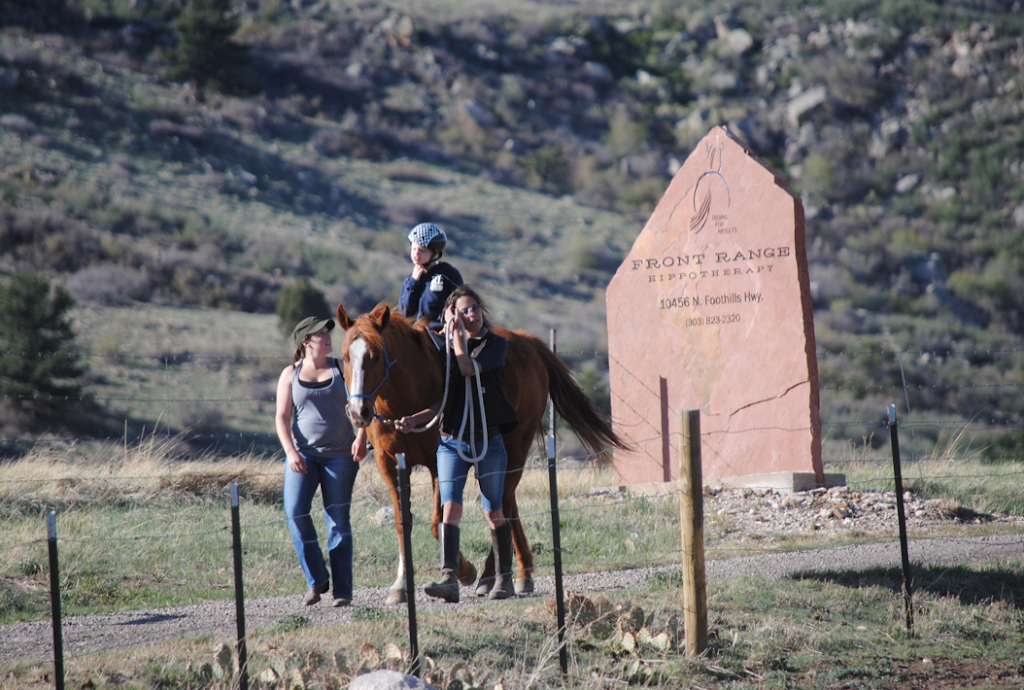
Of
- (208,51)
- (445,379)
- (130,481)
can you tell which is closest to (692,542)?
(445,379)

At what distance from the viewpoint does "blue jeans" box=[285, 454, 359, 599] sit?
5.48 metres

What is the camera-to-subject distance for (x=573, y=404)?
25.2ft

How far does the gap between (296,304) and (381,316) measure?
801 inches

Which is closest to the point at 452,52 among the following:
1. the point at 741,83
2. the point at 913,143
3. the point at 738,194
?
the point at 741,83

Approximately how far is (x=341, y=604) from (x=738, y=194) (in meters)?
6.55

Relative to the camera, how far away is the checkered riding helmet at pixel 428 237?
252 inches

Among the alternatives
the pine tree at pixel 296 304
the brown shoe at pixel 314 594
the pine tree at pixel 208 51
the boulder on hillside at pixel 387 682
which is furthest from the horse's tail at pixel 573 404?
the pine tree at pixel 208 51

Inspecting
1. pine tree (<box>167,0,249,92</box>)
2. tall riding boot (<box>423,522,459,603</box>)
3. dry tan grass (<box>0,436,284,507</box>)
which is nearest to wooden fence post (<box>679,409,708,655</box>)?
tall riding boot (<box>423,522,459,603</box>)

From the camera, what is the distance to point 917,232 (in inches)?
1570

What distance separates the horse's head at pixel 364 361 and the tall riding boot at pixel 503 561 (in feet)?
4.32

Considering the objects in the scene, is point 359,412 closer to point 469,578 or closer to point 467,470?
point 467,470

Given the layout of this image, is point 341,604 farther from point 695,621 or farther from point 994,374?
point 994,374

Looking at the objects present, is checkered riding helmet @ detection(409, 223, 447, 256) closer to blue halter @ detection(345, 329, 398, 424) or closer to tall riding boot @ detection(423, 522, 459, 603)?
blue halter @ detection(345, 329, 398, 424)

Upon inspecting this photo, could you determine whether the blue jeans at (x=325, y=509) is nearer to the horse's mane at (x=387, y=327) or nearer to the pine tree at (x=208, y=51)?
the horse's mane at (x=387, y=327)
